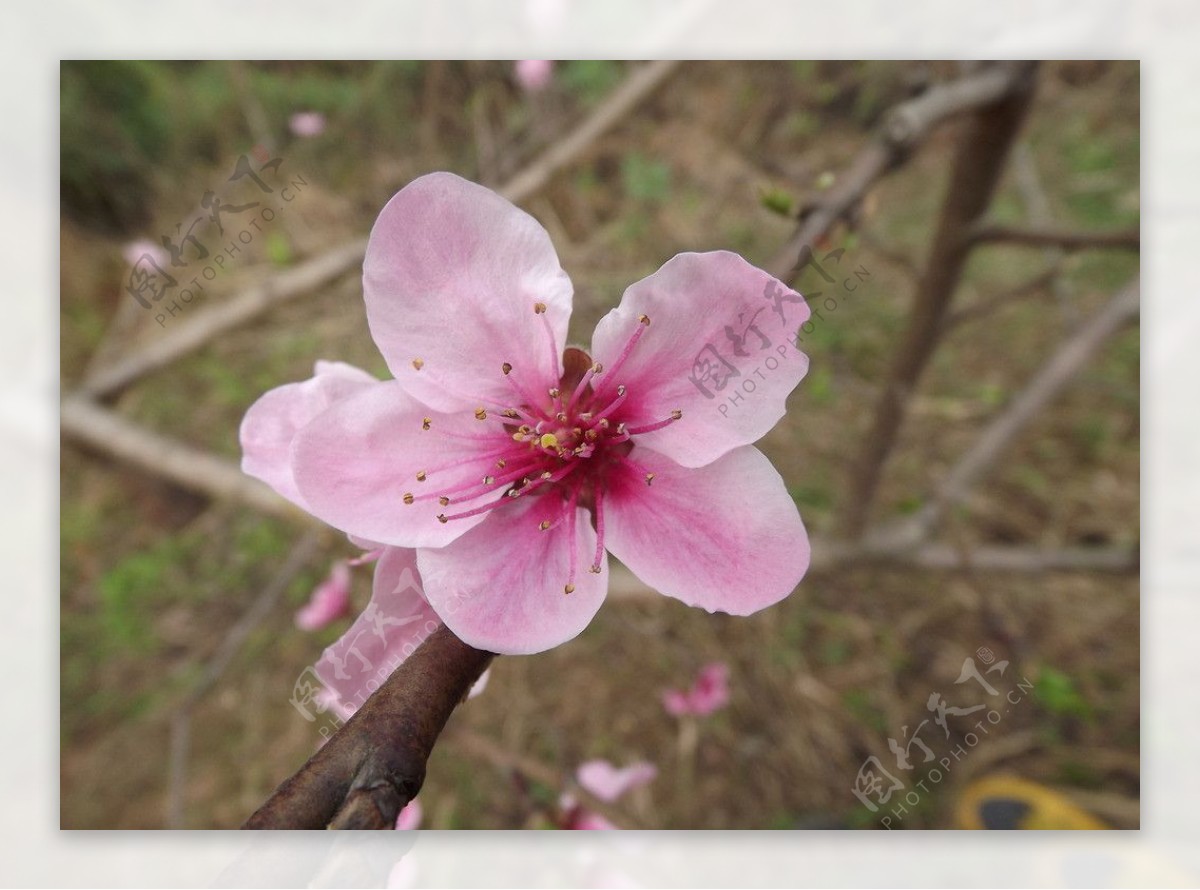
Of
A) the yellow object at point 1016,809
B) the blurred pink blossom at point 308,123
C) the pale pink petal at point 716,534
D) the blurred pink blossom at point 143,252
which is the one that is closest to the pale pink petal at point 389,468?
the pale pink petal at point 716,534

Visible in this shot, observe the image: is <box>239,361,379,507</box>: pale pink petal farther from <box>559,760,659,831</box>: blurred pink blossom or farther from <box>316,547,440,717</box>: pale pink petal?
<box>559,760,659,831</box>: blurred pink blossom

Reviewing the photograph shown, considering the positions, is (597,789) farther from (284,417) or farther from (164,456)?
(164,456)

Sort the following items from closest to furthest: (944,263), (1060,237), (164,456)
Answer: (1060,237)
(944,263)
(164,456)

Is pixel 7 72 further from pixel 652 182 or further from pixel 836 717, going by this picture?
pixel 836 717

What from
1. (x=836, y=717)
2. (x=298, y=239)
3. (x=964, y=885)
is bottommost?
(x=836, y=717)

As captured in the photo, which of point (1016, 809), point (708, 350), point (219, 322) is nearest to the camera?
point (708, 350)

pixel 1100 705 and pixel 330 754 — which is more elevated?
pixel 330 754

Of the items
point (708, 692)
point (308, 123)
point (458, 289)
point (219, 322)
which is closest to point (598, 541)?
point (458, 289)

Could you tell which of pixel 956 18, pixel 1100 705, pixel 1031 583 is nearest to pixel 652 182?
pixel 956 18
